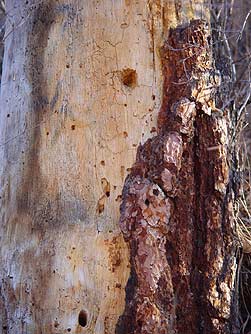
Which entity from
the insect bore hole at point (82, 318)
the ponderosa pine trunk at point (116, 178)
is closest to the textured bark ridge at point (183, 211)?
the ponderosa pine trunk at point (116, 178)

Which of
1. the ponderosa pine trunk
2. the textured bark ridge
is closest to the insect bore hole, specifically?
the ponderosa pine trunk

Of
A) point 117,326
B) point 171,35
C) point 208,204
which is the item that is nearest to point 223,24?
point 171,35

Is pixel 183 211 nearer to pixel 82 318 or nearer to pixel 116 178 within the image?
pixel 116 178

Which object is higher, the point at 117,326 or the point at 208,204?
the point at 208,204

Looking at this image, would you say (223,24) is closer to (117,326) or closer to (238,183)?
(238,183)

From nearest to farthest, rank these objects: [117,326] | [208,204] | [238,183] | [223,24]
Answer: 1. [117,326]
2. [208,204]
3. [238,183]
4. [223,24]

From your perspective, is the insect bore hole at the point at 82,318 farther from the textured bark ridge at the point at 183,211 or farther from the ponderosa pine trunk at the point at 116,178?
the textured bark ridge at the point at 183,211

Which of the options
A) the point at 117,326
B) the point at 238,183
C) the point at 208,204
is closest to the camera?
the point at 117,326

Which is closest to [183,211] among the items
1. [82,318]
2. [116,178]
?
[116,178]
